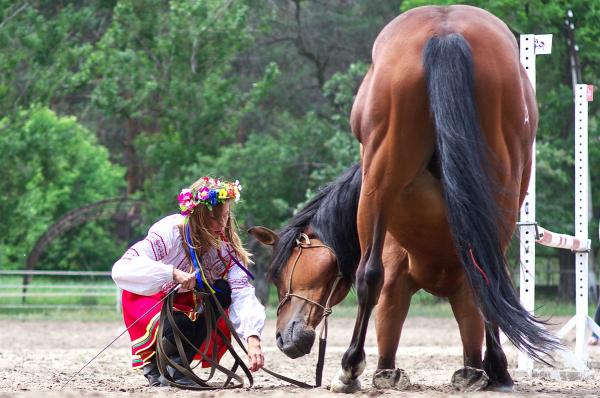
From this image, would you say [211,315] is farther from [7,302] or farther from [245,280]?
[7,302]

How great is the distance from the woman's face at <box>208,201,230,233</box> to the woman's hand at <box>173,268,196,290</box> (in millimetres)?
325

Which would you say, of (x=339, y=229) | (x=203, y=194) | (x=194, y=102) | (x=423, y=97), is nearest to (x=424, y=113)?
(x=423, y=97)

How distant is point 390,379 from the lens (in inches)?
217

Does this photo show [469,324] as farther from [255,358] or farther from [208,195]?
[208,195]

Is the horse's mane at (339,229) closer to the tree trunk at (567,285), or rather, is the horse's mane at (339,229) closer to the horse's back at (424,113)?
the horse's back at (424,113)

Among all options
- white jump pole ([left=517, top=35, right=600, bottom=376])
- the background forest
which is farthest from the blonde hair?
the background forest

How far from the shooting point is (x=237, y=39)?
2162cm

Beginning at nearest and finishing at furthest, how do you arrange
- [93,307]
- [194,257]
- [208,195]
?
[208,195]
[194,257]
[93,307]

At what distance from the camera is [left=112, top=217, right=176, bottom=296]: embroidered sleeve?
531 cm

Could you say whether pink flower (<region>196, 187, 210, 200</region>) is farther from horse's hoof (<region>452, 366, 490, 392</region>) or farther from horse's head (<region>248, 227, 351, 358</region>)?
horse's hoof (<region>452, 366, 490, 392</region>)

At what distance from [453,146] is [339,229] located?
146 centimetres

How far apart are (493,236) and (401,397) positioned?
0.81m

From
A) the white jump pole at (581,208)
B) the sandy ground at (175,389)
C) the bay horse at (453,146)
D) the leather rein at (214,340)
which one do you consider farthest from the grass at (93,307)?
the bay horse at (453,146)

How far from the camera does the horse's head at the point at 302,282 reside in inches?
216
